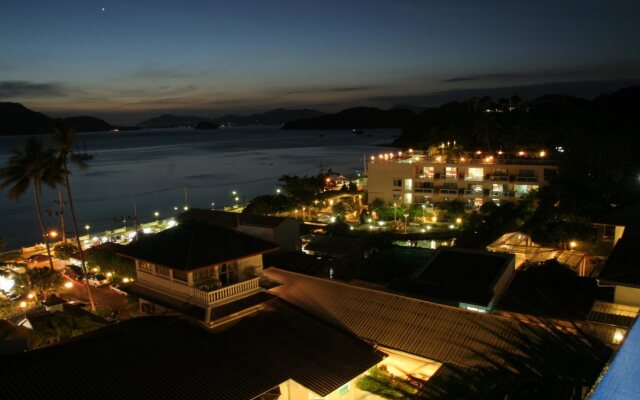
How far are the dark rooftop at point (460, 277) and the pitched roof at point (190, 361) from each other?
13.3 feet

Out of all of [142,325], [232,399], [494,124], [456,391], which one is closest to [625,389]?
[456,391]

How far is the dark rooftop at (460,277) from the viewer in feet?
39.1

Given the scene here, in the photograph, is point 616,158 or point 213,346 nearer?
point 213,346

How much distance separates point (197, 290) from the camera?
9.02 meters

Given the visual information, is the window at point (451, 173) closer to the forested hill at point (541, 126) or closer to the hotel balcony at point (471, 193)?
the hotel balcony at point (471, 193)

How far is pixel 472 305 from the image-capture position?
11.4 meters

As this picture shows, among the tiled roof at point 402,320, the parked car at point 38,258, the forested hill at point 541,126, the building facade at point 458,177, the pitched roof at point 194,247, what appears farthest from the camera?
the forested hill at point 541,126

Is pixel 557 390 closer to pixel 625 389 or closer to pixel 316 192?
pixel 625 389

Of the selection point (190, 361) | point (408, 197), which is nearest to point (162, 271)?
point (190, 361)

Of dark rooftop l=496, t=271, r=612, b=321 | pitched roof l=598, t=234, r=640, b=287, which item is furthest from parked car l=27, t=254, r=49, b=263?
pitched roof l=598, t=234, r=640, b=287

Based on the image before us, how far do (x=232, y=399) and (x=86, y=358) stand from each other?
2441mm

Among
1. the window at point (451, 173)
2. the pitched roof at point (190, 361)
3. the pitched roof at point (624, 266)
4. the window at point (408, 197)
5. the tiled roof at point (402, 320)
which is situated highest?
the pitched roof at point (624, 266)

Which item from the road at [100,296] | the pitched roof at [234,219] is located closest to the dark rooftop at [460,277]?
the pitched roof at [234,219]

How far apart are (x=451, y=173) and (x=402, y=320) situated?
24038mm
